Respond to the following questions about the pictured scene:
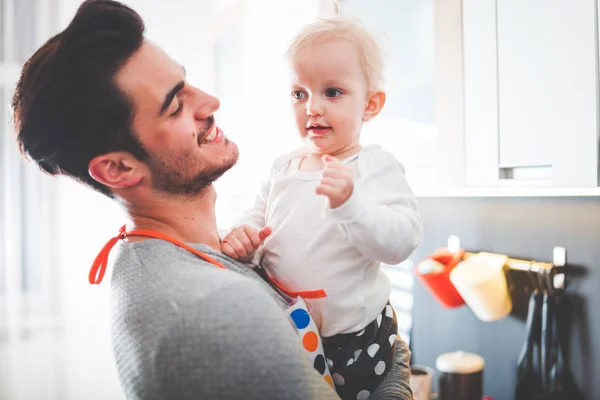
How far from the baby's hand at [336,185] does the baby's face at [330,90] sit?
22cm

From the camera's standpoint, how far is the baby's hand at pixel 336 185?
78 centimetres

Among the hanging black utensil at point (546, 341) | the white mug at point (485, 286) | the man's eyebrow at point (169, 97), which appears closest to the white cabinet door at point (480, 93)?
the white mug at point (485, 286)

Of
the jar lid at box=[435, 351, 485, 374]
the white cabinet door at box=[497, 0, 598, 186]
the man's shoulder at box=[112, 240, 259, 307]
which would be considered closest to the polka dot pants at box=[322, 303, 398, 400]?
the man's shoulder at box=[112, 240, 259, 307]

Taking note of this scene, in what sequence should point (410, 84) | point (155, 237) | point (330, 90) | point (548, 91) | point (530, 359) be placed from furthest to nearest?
point (410, 84), point (530, 359), point (548, 91), point (330, 90), point (155, 237)

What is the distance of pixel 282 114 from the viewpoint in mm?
2863

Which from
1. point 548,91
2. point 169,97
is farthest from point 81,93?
point 548,91

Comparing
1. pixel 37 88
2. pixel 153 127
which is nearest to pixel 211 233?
pixel 153 127

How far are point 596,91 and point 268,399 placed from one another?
3.70 feet

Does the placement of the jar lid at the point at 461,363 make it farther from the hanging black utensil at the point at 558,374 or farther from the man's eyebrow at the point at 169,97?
the man's eyebrow at the point at 169,97

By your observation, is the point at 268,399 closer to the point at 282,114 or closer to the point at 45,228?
the point at 45,228

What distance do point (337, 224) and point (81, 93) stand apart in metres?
0.48

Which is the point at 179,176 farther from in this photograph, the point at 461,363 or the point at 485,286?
the point at 461,363

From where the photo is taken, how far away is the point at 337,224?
91cm

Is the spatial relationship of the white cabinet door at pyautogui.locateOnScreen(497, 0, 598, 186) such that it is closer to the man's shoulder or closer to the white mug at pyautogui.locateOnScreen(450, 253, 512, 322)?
the white mug at pyautogui.locateOnScreen(450, 253, 512, 322)
